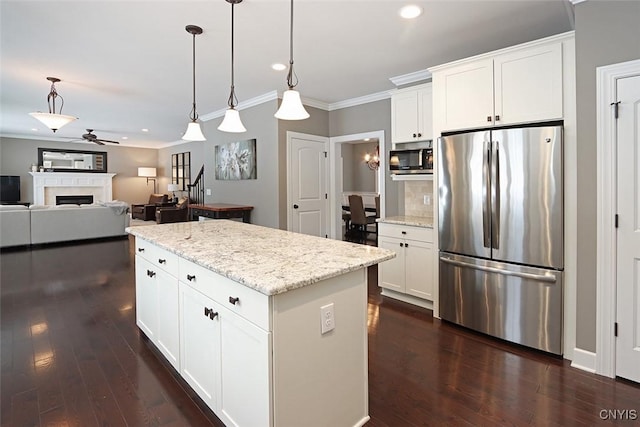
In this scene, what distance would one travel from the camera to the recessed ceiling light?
2.55m

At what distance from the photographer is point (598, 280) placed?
2.24 metres

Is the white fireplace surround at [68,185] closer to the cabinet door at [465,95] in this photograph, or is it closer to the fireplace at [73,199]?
the fireplace at [73,199]

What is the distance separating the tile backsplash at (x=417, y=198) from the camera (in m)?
4.06

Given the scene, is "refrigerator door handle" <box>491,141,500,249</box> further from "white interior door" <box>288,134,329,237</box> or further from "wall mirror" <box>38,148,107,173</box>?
"wall mirror" <box>38,148,107,173</box>

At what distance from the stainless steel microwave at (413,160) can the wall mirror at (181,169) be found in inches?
325

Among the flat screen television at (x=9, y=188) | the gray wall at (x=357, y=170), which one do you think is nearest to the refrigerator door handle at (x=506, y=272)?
the gray wall at (x=357, y=170)

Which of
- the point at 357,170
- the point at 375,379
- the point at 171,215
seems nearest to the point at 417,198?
the point at 375,379

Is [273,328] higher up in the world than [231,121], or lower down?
lower down

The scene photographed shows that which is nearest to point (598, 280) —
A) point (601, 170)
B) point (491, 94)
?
point (601, 170)

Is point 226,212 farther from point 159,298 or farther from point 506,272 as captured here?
point 506,272

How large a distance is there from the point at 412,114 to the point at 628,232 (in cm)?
226

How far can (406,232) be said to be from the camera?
3516mm

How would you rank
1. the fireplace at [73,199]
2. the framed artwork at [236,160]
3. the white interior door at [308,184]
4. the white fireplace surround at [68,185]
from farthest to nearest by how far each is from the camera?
the fireplace at [73,199] < the white fireplace surround at [68,185] < the framed artwork at [236,160] < the white interior door at [308,184]

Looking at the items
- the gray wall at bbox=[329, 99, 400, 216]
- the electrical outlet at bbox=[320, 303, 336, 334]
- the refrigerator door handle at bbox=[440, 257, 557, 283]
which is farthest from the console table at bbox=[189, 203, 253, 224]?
the electrical outlet at bbox=[320, 303, 336, 334]
